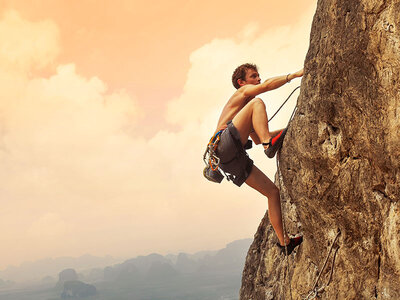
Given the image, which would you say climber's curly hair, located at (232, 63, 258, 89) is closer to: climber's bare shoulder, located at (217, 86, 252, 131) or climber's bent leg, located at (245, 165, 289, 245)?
climber's bare shoulder, located at (217, 86, 252, 131)

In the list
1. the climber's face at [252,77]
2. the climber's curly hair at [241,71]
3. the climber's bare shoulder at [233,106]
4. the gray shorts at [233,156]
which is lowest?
the gray shorts at [233,156]

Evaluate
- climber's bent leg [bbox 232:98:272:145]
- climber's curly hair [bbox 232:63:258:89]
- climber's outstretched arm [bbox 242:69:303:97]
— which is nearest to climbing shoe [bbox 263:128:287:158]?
climber's bent leg [bbox 232:98:272:145]

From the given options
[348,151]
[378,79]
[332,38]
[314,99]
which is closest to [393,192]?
[348,151]

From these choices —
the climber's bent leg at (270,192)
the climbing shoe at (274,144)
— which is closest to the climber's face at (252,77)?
the climbing shoe at (274,144)

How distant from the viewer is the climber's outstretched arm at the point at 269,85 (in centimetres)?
595

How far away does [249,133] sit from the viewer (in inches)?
253

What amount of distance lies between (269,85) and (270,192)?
7.70 ft

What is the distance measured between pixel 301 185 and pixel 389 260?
1907mm

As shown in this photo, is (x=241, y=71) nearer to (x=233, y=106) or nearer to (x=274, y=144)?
(x=233, y=106)

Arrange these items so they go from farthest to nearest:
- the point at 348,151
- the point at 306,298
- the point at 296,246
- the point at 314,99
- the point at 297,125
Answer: the point at 296,246 < the point at 306,298 < the point at 297,125 < the point at 314,99 < the point at 348,151

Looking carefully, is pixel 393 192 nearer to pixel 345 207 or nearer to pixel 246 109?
pixel 345 207

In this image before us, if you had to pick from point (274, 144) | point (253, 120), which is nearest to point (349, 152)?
point (274, 144)

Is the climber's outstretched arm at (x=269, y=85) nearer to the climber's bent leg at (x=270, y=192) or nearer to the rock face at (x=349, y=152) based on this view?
the rock face at (x=349, y=152)

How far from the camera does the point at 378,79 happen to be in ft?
14.2
